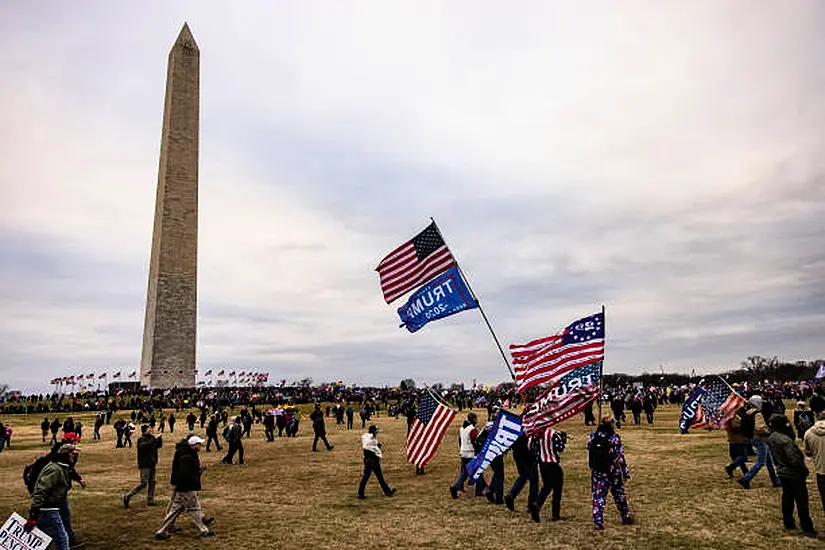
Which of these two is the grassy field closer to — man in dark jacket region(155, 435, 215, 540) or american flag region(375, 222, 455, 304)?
man in dark jacket region(155, 435, 215, 540)

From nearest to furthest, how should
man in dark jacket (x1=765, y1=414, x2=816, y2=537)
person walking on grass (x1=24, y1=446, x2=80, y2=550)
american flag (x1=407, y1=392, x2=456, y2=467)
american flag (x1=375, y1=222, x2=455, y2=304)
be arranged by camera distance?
person walking on grass (x1=24, y1=446, x2=80, y2=550)
man in dark jacket (x1=765, y1=414, x2=816, y2=537)
american flag (x1=407, y1=392, x2=456, y2=467)
american flag (x1=375, y1=222, x2=455, y2=304)

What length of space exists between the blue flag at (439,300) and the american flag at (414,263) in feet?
0.66

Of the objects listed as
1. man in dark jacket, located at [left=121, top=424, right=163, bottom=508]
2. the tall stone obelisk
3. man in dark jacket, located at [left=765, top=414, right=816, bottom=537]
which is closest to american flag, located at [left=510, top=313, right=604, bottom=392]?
man in dark jacket, located at [left=765, top=414, right=816, bottom=537]

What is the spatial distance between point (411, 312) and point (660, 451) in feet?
37.8

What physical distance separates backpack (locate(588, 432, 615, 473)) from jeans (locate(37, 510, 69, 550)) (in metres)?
7.95

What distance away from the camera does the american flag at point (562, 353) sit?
10.3 metres

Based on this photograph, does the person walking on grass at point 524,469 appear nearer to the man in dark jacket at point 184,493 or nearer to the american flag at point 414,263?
the american flag at point 414,263

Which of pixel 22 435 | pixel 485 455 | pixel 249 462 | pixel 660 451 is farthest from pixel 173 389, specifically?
pixel 485 455

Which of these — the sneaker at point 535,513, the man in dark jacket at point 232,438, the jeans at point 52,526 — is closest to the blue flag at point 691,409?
the sneaker at point 535,513

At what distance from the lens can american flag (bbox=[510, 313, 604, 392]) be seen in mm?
10305

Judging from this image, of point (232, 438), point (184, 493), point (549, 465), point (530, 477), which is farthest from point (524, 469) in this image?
point (232, 438)

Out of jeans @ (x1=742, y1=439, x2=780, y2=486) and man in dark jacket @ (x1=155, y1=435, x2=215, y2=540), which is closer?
man in dark jacket @ (x1=155, y1=435, x2=215, y2=540)

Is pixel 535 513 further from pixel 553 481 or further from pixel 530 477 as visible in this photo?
pixel 530 477

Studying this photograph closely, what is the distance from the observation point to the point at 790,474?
8641 millimetres
